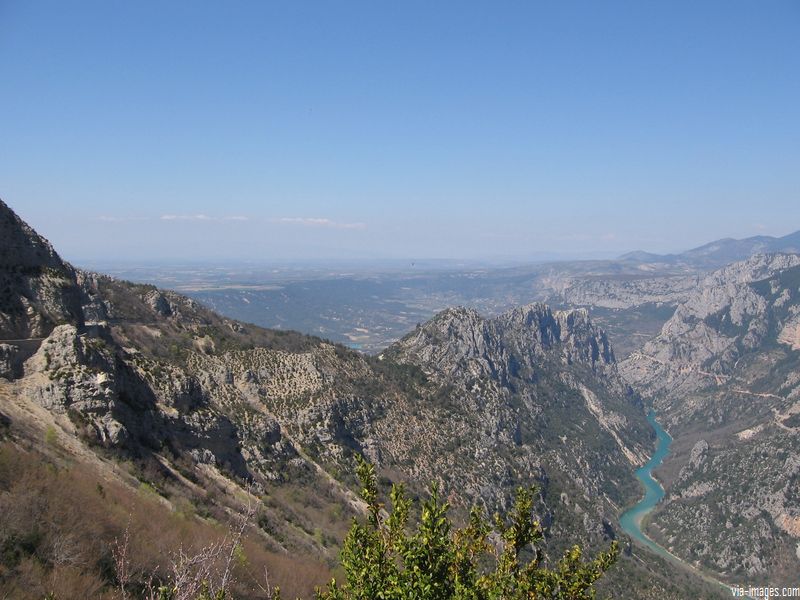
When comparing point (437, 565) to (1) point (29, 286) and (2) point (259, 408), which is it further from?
(2) point (259, 408)

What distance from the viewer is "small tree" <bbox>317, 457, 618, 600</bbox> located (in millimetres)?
12062

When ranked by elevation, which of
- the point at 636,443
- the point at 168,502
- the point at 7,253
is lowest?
the point at 636,443

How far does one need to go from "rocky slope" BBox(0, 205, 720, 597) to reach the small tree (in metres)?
17.8

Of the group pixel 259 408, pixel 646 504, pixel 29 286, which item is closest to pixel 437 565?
pixel 29 286

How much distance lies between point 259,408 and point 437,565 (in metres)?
46.0

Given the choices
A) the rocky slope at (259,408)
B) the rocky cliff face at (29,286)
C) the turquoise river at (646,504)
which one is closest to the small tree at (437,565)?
the rocky slope at (259,408)

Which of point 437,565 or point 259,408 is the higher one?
point 437,565

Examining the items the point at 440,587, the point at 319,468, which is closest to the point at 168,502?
the point at 440,587

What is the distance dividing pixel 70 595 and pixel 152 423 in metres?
22.2

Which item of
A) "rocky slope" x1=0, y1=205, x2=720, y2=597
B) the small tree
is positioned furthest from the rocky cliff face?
the small tree

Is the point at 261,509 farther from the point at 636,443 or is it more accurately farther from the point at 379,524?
the point at 636,443

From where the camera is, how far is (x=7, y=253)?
3525 cm

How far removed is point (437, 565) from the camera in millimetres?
12258

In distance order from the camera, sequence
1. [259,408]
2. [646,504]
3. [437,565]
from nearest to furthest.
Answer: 1. [437,565]
2. [259,408]
3. [646,504]
